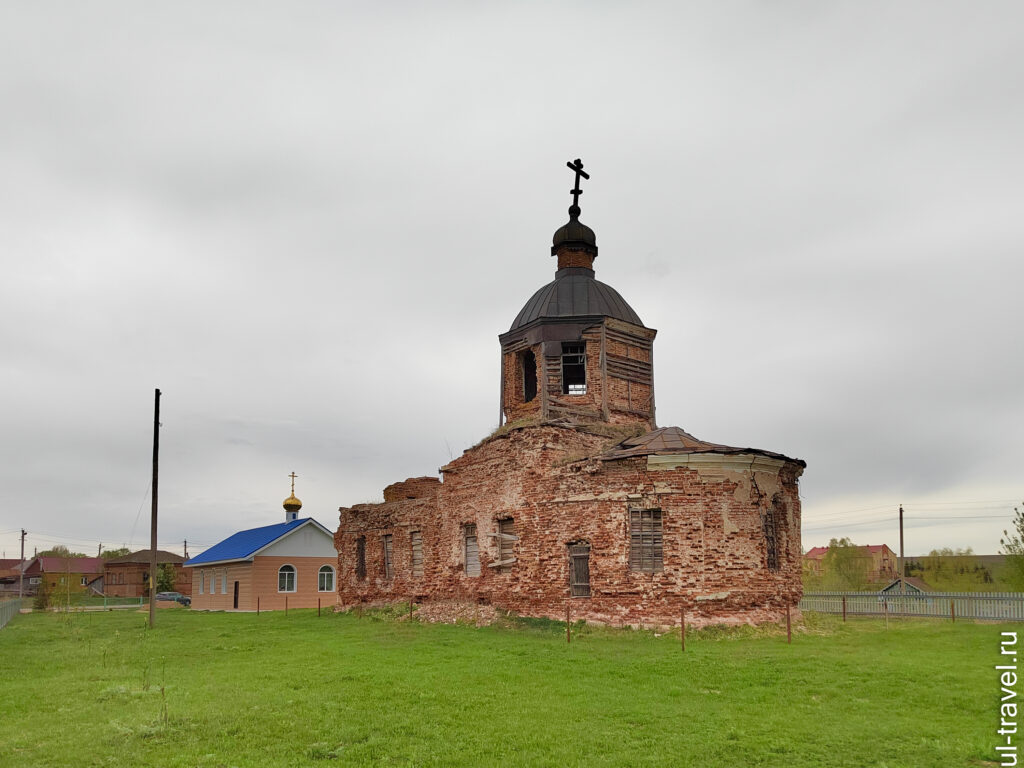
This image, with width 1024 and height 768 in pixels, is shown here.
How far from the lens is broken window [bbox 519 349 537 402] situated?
26125 mm

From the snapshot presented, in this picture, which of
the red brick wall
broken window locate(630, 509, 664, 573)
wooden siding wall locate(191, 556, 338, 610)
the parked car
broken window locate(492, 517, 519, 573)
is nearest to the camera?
the red brick wall

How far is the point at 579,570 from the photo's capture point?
20016 millimetres

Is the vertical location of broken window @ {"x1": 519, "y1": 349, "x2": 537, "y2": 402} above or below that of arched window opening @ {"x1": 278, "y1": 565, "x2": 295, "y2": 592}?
above

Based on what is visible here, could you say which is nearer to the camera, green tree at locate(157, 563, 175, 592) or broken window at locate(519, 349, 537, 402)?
broken window at locate(519, 349, 537, 402)

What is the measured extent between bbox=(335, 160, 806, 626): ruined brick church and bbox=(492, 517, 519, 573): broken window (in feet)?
0.18

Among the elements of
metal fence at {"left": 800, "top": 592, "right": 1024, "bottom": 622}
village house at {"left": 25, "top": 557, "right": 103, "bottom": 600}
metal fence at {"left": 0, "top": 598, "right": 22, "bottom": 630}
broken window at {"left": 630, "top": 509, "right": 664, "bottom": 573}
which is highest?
broken window at {"left": 630, "top": 509, "right": 664, "bottom": 573}

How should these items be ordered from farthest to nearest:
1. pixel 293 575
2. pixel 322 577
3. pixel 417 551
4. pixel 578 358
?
pixel 322 577
pixel 293 575
pixel 417 551
pixel 578 358

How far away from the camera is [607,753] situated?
859cm

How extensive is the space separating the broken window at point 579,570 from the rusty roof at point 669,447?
2401mm

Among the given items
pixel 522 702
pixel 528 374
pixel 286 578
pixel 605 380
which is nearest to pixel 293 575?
pixel 286 578

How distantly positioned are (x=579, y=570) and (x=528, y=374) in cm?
824

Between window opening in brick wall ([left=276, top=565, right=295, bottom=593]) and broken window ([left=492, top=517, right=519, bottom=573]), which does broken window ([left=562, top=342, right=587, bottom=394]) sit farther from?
window opening in brick wall ([left=276, top=565, right=295, bottom=593])

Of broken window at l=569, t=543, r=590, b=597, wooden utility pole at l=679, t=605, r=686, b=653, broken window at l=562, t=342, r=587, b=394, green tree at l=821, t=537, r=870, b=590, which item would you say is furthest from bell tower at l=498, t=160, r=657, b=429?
green tree at l=821, t=537, r=870, b=590

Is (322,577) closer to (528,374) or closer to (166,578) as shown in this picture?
(528,374)
